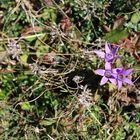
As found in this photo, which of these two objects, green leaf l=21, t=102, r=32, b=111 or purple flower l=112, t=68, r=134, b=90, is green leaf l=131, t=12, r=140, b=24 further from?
green leaf l=21, t=102, r=32, b=111

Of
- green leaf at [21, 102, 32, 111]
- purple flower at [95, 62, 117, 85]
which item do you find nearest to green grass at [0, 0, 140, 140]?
green leaf at [21, 102, 32, 111]

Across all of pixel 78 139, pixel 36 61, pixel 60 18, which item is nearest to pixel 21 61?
pixel 36 61

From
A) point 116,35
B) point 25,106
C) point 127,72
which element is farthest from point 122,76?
point 25,106

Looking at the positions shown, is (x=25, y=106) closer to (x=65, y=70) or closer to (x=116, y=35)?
(x=65, y=70)

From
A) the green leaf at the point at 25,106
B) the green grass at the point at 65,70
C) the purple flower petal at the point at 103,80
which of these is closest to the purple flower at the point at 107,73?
the purple flower petal at the point at 103,80

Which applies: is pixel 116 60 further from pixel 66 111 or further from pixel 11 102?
pixel 11 102

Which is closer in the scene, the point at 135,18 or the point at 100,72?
the point at 100,72

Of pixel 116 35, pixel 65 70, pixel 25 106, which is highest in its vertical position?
pixel 116 35

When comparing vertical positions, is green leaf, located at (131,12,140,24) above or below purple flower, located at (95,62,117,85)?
above

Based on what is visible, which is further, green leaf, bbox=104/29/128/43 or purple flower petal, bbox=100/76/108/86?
green leaf, bbox=104/29/128/43

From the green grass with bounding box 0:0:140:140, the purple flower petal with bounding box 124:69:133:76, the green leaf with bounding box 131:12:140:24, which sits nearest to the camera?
the purple flower petal with bounding box 124:69:133:76

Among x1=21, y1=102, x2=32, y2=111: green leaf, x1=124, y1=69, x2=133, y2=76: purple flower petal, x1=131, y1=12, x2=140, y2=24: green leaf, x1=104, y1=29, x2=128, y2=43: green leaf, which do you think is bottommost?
x1=21, y1=102, x2=32, y2=111: green leaf
